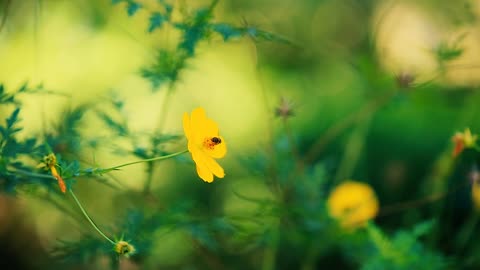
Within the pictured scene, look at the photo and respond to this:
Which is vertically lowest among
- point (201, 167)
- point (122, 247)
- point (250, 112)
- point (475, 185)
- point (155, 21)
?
point (122, 247)

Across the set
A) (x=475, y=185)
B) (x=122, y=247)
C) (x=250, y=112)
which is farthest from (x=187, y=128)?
(x=250, y=112)

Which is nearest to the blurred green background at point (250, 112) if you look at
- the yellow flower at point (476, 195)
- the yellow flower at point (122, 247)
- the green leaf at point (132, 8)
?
the yellow flower at point (476, 195)

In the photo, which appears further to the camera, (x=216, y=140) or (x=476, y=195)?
(x=476, y=195)

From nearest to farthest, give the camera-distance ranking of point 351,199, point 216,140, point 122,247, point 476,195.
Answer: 1. point 122,247
2. point 216,140
3. point 476,195
4. point 351,199

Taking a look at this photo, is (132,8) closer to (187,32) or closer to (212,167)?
(187,32)

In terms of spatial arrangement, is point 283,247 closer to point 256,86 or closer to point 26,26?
point 256,86

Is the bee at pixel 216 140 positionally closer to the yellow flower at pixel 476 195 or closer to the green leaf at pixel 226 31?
the green leaf at pixel 226 31
